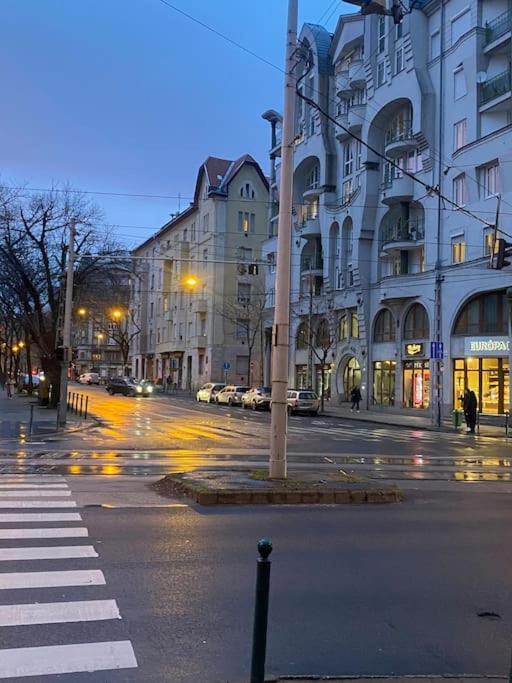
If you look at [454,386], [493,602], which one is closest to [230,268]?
[454,386]

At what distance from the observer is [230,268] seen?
7431 centimetres

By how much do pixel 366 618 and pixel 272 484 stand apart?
18.8 ft

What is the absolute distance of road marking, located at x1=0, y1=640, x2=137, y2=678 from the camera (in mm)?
4309

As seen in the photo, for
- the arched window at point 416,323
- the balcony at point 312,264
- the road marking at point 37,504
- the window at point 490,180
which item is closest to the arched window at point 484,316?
the arched window at point 416,323

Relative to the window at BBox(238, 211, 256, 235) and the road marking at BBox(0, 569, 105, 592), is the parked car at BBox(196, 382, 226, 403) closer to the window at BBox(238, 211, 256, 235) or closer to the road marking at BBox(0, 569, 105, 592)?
the window at BBox(238, 211, 256, 235)

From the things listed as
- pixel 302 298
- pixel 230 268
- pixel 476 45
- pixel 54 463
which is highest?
pixel 476 45

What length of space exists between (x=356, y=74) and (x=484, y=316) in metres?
21.4

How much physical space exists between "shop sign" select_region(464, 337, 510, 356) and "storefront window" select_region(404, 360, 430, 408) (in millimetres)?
3907

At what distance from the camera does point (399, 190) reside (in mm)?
41812

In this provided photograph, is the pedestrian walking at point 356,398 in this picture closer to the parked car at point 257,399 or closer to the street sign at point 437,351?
the parked car at point 257,399

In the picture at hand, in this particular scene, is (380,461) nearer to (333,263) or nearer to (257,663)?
(257,663)

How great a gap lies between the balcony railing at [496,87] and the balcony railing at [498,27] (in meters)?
2.08

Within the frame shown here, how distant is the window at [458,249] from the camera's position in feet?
120

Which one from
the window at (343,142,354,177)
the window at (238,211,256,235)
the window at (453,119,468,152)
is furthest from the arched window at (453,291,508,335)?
the window at (238,211,256,235)
